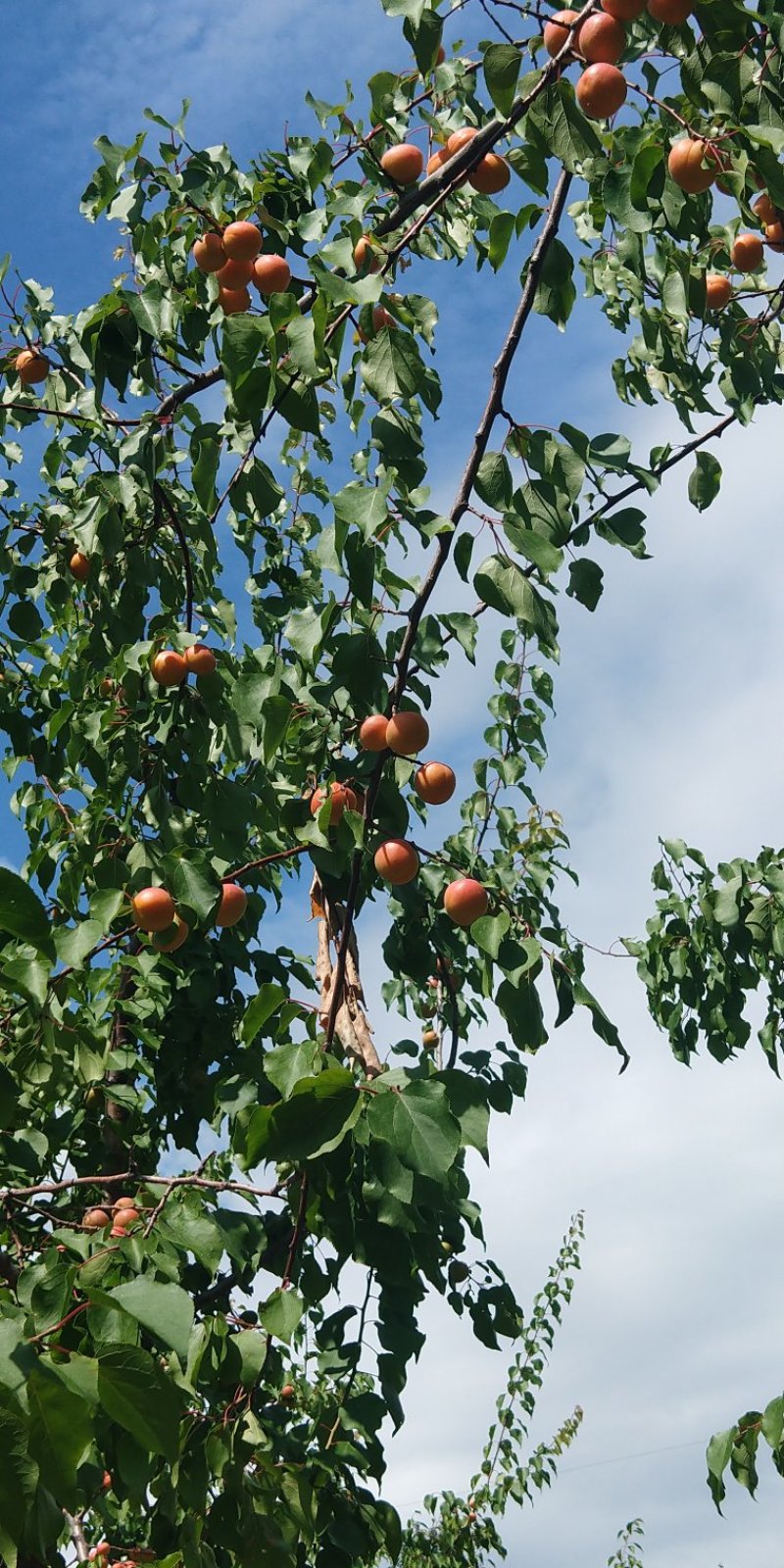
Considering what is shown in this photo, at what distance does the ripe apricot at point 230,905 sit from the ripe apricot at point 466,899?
50 centimetres

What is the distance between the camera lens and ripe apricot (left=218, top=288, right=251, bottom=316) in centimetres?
202

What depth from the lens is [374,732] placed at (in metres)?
1.81

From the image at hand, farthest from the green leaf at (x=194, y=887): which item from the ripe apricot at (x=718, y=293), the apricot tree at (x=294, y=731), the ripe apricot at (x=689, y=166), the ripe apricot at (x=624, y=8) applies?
the ripe apricot at (x=718, y=293)

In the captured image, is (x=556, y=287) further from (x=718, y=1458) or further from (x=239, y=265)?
(x=718, y=1458)

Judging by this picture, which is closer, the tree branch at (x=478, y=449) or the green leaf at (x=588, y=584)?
the tree branch at (x=478, y=449)

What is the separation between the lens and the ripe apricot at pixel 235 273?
1.97 m

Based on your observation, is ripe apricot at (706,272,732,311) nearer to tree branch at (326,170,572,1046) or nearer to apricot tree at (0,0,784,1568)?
apricot tree at (0,0,784,1568)

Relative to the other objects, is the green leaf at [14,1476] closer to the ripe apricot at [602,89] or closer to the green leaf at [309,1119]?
the green leaf at [309,1119]

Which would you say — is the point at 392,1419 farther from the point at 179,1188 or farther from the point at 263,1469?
the point at 179,1188

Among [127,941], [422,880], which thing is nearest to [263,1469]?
[422,880]

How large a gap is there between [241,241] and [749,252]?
928 millimetres

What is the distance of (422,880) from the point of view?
94.5 inches

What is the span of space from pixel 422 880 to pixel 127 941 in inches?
42.7

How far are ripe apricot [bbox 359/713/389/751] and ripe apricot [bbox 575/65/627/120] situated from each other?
800 millimetres
